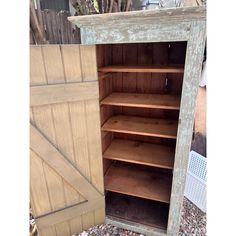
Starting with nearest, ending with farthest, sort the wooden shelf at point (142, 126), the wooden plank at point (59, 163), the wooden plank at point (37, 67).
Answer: the wooden plank at point (37, 67) → the wooden plank at point (59, 163) → the wooden shelf at point (142, 126)

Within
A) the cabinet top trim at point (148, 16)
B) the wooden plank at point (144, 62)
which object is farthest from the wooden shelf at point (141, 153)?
the cabinet top trim at point (148, 16)

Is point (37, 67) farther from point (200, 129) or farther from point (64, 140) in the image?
point (200, 129)

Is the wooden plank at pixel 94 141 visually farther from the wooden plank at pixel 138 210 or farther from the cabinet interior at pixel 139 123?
the wooden plank at pixel 138 210

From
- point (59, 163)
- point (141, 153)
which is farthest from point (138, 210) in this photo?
point (59, 163)

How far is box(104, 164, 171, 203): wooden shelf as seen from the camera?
1.68 m

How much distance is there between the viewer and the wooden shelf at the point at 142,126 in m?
1.45

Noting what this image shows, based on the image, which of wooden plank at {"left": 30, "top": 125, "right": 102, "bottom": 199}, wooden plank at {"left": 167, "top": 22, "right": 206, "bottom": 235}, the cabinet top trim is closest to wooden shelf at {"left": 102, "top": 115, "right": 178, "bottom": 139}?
wooden plank at {"left": 167, "top": 22, "right": 206, "bottom": 235}

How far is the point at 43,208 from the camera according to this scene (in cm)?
147

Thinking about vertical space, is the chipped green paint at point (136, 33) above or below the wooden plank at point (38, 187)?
above

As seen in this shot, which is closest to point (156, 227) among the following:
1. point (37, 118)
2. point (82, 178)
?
point (82, 178)

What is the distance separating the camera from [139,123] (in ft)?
5.41

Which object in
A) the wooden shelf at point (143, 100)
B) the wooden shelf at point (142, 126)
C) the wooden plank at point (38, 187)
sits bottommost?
the wooden plank at point (38, 187)
